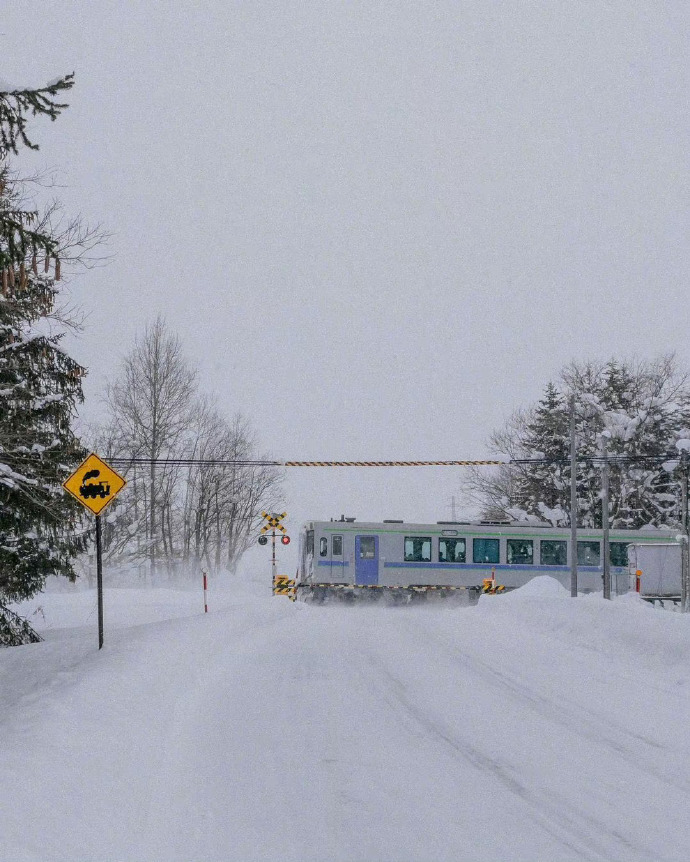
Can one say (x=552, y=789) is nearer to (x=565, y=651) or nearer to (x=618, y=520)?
(x=565, y=651)

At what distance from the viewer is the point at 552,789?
648 cm

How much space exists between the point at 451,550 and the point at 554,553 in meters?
4.86

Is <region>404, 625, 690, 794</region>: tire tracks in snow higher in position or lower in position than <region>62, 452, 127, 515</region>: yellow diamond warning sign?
lower

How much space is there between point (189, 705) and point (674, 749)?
5.22 metres

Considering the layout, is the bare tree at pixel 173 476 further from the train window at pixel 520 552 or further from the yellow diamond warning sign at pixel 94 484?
the yellow diamond warning sign at pixel 94 484

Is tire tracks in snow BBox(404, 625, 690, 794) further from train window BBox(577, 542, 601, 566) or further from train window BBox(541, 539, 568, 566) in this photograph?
train window BBox(577, 542, 601, 566)

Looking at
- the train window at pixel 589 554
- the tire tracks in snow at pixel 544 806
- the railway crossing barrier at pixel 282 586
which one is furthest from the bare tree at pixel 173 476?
the tire tracks in snow at pixel 544 806

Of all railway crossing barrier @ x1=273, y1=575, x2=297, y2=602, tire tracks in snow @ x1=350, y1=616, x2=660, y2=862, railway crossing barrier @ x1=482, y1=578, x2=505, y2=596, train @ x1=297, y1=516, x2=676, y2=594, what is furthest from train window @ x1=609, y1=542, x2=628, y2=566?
tire tracks in snow @ x1=350, y1=616, x2=660, y2=862

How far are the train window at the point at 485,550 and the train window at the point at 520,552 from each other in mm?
671

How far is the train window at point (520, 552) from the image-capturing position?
39.9 metres

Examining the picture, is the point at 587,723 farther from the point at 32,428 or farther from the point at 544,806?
the point at 32,428

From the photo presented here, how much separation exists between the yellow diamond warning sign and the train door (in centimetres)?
2526

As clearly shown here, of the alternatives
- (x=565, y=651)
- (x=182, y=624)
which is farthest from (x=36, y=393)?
(x=565, y=651)

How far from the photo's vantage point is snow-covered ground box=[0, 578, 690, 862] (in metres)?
5.37
